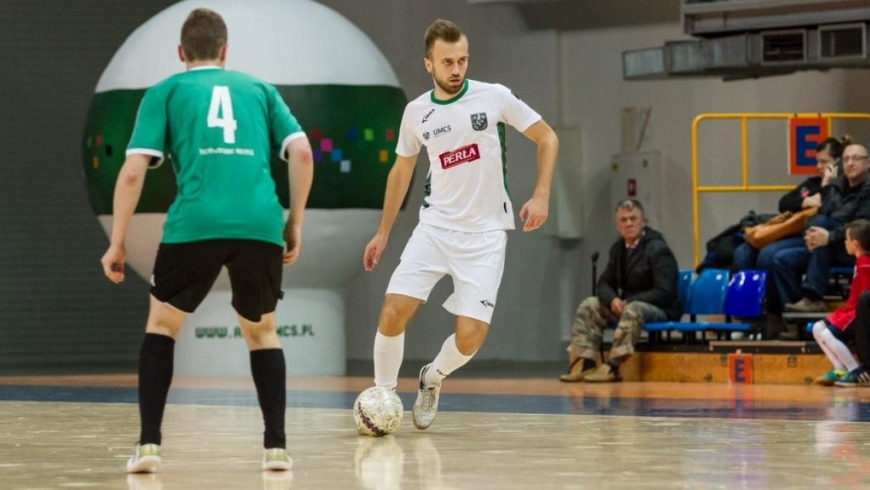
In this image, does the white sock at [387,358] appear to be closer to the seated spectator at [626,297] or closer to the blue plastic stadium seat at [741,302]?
the seated spectator at [626,297]

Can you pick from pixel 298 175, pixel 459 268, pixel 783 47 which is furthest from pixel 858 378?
pixel 298 175

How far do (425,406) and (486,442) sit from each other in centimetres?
75

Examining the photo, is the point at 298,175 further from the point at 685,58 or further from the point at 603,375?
the point at 685,58

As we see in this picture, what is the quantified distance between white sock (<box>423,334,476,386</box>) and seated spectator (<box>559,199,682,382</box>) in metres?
5.04

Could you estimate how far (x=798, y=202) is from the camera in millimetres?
13102

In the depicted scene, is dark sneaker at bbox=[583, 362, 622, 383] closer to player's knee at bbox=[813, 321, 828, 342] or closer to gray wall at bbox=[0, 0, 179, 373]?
player's knee at bbox=[813, 321, 828, 342]

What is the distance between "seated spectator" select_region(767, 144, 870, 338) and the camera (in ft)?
40.3

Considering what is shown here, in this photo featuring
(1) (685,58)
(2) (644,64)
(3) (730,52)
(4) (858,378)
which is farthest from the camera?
(2) (644,64)

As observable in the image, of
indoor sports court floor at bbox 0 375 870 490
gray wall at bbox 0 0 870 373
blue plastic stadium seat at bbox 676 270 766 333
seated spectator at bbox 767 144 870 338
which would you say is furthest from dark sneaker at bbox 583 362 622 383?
gray wall at bbox 0 0 870 373

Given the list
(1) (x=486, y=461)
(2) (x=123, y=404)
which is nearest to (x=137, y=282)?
(2) (x=123, y=404)

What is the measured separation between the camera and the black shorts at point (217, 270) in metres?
5.70

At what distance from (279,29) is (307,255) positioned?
81.2 inches

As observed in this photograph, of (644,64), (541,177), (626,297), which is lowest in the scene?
(626,297)

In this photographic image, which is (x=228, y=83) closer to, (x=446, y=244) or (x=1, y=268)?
(x=446, y=244)
